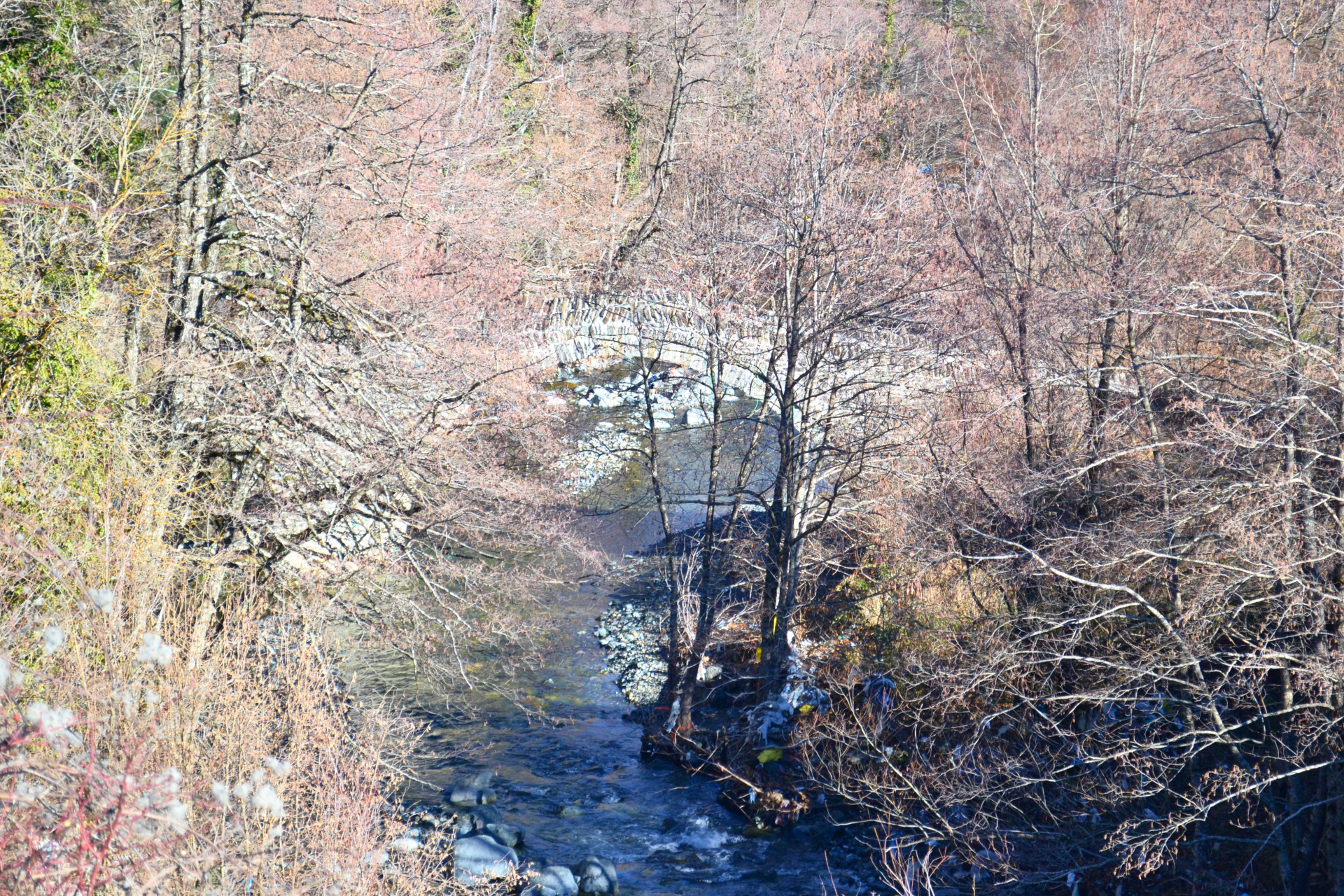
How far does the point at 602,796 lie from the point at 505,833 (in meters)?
1.51

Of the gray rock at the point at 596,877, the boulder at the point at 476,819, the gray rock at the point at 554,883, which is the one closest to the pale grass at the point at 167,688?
the boulder at the point at 476,819

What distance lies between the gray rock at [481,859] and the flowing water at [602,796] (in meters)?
0.37

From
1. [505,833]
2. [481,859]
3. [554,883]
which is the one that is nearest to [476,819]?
[505,833]

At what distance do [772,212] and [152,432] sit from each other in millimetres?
7762

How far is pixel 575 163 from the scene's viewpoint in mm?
27703

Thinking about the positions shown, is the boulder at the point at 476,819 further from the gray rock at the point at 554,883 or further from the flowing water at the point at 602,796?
the gray rock at the point at 554,883

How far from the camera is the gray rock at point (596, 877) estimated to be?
9242mm

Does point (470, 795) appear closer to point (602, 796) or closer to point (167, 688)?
point (602, 796)

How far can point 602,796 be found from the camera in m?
11.1

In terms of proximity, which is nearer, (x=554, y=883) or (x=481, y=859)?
(x=554, y=883)

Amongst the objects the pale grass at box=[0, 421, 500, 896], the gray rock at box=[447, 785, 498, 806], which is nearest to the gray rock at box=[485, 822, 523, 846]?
the gray rock at box=[447, 785, 498, 806]

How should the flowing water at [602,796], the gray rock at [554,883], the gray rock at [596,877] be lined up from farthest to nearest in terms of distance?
1. the flowing water at [602,796]
2. the gray rock at [596,877]
3. the gray rock at [554,883]

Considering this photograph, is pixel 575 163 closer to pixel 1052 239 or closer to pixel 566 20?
pixel 566 20

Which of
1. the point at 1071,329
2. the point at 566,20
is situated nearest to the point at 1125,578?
the point at 1071,329
